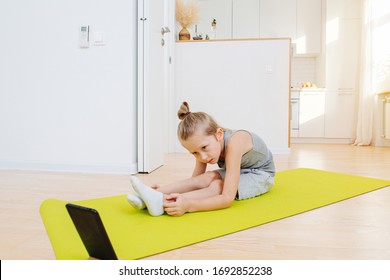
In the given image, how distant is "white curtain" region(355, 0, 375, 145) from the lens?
185 inches

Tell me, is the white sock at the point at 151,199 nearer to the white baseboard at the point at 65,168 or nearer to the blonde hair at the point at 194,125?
the blonde hair at the point at 194,125

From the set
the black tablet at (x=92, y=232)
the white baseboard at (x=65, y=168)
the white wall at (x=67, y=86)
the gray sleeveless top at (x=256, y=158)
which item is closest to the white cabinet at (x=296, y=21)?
the white wall at (x=67, y=86)

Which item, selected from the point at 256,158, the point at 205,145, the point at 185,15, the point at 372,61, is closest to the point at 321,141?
the point at 372,61

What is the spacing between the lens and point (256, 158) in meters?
1.62

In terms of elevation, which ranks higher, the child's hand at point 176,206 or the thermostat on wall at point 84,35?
the thermostat on wall at point 84,35

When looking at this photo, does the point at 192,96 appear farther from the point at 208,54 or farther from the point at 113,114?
the point at 113,114

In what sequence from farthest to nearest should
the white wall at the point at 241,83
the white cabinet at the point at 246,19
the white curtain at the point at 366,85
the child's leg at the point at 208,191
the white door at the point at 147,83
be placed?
1. the white cabinet at the point at 246,19
2. the white curtain at the point at 366,85
3. the white wall at the point at 241,83
4. the white door at the point at 147,83
5. the child's leg at the point at 208,191

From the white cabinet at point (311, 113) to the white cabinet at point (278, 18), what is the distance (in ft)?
3.18

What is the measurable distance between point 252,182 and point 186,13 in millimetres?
2884

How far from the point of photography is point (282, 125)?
3770 millimetres

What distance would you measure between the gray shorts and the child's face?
0.65ft

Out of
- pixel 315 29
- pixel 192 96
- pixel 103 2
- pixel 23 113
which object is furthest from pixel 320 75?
pixel 23 113

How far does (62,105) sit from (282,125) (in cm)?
221

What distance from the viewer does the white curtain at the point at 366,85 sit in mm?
4711
